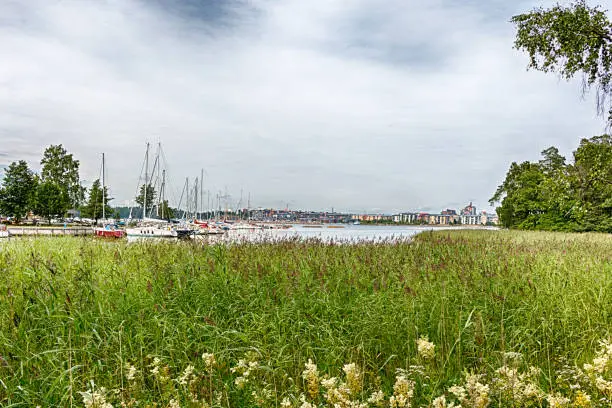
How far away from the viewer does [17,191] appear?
1937 inches

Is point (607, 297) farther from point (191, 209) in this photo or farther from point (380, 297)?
point (191, 209)

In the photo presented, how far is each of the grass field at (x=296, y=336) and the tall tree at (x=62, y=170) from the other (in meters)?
60.6

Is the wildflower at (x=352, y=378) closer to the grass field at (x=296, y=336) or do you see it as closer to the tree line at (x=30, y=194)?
the grass field at (x=296, y=336)

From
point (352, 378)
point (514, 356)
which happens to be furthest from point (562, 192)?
point (352, 378)

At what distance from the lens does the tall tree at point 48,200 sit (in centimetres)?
4969

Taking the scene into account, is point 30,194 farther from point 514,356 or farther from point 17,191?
point 514,356

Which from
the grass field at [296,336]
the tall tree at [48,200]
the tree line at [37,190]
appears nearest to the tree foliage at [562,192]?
the grass field at [296,336]

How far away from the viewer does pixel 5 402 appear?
3.57 m

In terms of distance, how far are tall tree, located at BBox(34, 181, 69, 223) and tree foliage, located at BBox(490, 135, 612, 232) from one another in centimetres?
5059

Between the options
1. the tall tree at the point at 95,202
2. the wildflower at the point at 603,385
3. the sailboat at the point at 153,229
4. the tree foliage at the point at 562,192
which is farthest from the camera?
the tall tree at the point at 95,202

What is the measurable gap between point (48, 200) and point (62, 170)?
41.6 feet

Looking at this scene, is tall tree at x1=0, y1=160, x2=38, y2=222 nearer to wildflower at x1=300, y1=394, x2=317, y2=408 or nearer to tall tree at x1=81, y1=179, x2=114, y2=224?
tall tree at x1=81, y1=179, x2=114, y2=224

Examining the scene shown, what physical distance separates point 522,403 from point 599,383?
1.61 ft

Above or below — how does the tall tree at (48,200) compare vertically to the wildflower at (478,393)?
above
